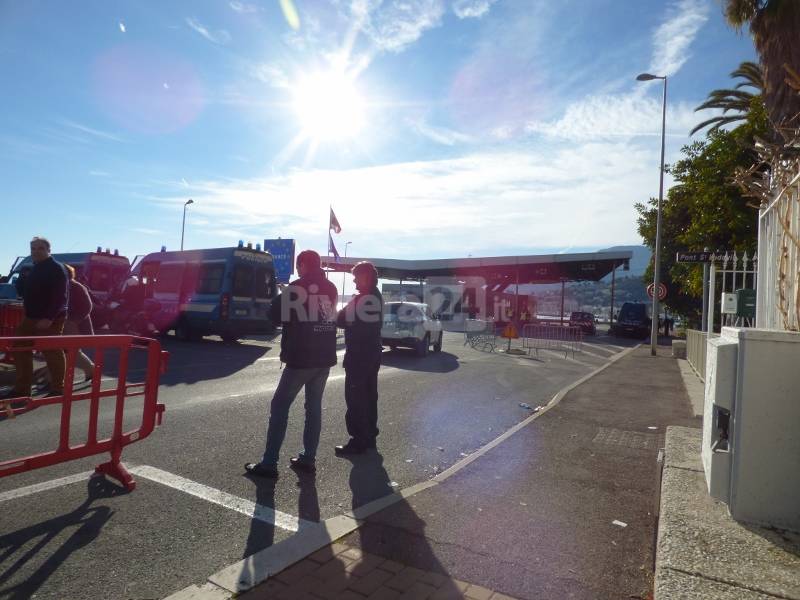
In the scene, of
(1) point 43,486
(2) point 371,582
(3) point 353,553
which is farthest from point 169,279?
(2) point 371,582

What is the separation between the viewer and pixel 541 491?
14.8 feet

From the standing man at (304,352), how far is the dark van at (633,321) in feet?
111

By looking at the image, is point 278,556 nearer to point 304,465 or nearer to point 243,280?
point 304,465

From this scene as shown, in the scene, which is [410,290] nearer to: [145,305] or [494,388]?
[145,305]

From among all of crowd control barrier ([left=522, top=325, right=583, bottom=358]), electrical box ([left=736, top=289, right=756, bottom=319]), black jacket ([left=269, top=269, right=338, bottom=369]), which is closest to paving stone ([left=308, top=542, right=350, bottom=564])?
black jacket ([left=269, top=269, right=338, bottom=369])

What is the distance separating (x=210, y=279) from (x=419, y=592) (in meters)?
14.8

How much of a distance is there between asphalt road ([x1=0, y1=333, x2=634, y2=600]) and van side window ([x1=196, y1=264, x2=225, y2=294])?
684 centimetres

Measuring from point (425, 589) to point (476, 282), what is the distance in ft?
153

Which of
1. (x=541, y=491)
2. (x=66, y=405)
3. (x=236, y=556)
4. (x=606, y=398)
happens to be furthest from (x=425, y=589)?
(x=606, y=398)

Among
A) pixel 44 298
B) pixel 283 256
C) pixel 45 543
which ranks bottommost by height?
pixel 45 543

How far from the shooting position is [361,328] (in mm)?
5781

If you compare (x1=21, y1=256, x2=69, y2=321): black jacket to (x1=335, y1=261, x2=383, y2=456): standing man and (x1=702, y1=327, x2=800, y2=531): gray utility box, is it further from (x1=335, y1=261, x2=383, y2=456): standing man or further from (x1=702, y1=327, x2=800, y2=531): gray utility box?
(x1=702, y1=327, x2=800, y2=531): gray utility box

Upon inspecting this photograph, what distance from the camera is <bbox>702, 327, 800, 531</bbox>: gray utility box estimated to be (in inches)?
125

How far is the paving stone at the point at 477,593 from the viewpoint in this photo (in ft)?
9.16
